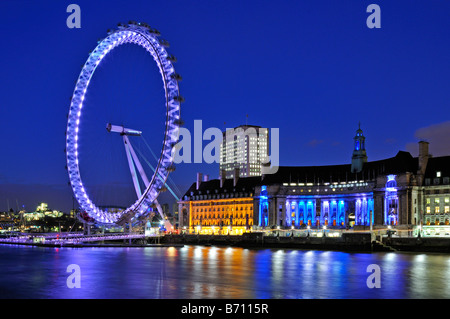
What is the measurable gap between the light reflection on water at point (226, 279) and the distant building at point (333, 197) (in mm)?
42139

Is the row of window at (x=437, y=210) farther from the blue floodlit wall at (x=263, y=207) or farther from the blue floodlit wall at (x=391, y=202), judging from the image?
the blue floodlit wall at (x=263, y=207)

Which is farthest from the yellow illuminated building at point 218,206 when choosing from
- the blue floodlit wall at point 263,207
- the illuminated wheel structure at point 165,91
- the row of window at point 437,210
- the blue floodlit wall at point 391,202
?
the illuminated wheel structure at point 165,91

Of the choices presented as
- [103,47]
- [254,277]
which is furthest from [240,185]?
[254,277]

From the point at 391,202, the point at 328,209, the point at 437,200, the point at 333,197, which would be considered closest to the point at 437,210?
the point at 437,200

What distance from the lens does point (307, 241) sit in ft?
332

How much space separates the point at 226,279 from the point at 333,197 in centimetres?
8363

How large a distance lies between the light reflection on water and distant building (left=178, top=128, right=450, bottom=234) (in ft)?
138

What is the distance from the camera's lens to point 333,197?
130m

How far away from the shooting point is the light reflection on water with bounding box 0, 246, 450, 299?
136 feet

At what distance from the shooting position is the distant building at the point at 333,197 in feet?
355

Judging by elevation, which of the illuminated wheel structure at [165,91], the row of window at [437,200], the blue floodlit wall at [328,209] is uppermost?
the illuminated wheel structure at [165,91]

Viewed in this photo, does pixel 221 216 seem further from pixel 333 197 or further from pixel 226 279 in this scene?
pixel 226 279

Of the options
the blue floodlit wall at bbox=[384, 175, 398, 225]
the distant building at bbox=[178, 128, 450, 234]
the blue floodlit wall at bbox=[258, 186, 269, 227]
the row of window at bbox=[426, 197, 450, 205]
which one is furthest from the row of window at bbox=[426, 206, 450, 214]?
the blue floodlit wall at bbox=[258, 186, 269, 227]
